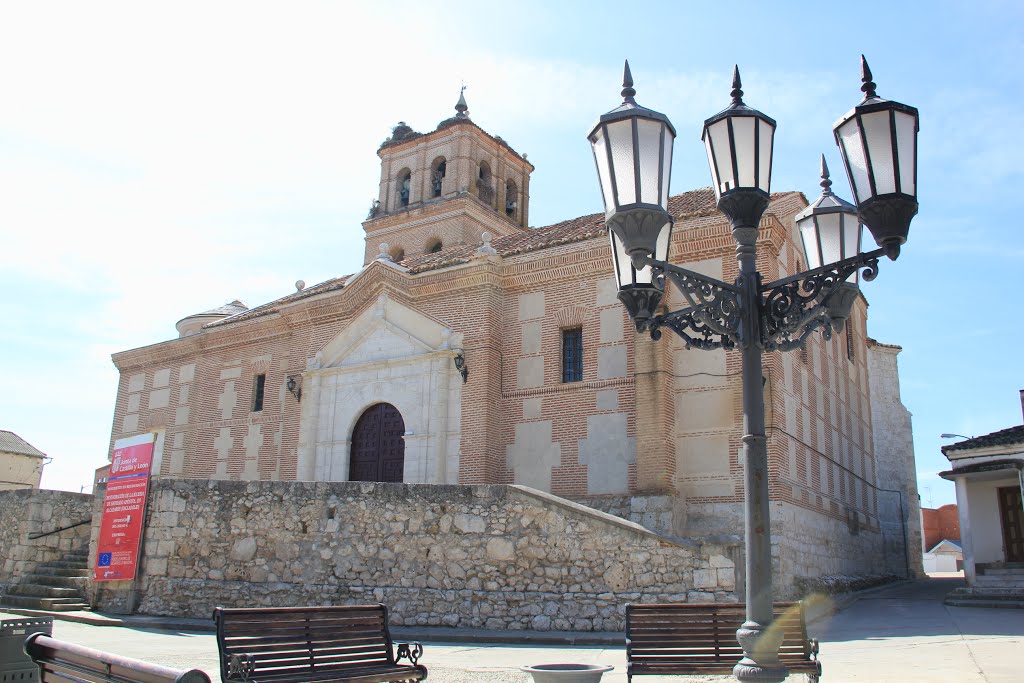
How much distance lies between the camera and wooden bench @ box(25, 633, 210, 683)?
163 inches

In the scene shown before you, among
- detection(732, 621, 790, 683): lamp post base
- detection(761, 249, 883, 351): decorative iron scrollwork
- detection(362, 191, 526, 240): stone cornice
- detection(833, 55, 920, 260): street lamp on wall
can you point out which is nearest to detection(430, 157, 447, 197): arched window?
detection(362, 191, 526, 240): stone cornice

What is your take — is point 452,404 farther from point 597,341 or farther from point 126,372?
point 126,372

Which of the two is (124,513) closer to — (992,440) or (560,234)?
(560,234)

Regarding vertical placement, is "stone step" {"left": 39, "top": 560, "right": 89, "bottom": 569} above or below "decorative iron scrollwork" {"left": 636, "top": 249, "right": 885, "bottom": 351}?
below

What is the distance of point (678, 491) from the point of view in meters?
14.6

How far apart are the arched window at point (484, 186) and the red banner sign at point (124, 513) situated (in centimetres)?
1555

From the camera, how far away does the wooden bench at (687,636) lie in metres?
7.25

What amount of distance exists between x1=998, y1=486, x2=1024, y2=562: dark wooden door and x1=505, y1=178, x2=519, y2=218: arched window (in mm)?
17082

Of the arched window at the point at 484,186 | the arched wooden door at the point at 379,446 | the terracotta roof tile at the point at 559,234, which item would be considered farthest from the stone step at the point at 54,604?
the arched window at the point at 484,186

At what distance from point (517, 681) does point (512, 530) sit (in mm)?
4238

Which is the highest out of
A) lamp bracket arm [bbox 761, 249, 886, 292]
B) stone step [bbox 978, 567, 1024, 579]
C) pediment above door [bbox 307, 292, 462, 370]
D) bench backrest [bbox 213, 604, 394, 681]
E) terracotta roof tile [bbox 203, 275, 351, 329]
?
terracotta roof tile [bbox 203, 275, 351, 329]

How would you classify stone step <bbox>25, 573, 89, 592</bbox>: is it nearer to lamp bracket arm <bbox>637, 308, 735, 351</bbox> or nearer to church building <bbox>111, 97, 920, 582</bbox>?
church building <bbox>111, 97, 920, 582</bbox>

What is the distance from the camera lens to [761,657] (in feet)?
15.6

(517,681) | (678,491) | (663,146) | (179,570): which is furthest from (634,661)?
(179,570)
